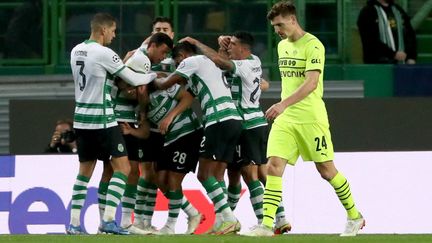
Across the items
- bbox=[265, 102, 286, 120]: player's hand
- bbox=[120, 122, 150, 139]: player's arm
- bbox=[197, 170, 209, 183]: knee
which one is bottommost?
bbox=[197, 170, 209, 183]: knee

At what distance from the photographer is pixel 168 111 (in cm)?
1667

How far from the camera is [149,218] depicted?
673 inches

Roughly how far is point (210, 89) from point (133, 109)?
0.91m

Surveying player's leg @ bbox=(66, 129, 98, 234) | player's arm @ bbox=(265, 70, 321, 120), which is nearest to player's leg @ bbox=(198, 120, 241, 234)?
player's leg @ bbox=(66, 129, 98, 234)

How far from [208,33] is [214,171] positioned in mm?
4923

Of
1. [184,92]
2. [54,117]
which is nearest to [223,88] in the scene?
[184,92]

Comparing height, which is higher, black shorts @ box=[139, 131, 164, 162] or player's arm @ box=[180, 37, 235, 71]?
player's arm @ box=[180, 37, 235, 71]

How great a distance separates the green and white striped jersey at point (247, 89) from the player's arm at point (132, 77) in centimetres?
107

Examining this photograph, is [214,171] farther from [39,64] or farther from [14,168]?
[39,64]

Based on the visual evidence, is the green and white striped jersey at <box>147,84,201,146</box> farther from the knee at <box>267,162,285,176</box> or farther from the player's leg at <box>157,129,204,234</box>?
the knee at <box>267,162,285,176</box>

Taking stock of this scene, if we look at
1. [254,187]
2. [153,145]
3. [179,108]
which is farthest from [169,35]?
[254,187]

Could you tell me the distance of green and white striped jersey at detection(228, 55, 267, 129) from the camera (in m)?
16.8

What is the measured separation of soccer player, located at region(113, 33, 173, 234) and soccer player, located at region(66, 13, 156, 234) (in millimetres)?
349

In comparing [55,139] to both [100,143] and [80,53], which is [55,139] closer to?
[100,143]
